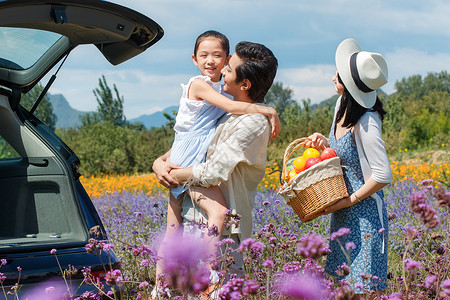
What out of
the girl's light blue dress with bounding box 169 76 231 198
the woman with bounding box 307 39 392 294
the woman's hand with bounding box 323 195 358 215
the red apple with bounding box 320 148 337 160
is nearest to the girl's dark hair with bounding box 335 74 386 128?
the woman with bounding box 307 39 392 294

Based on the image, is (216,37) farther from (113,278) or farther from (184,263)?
(184,263)

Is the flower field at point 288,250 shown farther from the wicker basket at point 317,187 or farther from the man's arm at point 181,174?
the man's arm at point 181,174

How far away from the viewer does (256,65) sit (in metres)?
2.44

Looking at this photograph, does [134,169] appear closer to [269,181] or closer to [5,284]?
[269,181]

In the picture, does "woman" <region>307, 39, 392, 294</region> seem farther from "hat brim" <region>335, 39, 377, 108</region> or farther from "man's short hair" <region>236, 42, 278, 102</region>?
"man's short hair" <region>236, 42, 278, 102</region>

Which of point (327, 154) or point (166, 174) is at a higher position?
point (327, 154)

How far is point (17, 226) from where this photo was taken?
122 inches

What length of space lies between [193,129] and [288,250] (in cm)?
82

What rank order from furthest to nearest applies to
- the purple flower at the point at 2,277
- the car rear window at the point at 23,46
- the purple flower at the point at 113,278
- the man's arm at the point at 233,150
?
the car rear window at the point at 23,46
the man's arm at the point at 233,150
the purple flower at the point at 2,277
the purple flower at the point at 113,278

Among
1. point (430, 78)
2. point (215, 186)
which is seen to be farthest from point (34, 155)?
point (430, 78)

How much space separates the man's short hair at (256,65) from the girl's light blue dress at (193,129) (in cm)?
23

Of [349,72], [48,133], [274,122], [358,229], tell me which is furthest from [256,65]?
[48,133]

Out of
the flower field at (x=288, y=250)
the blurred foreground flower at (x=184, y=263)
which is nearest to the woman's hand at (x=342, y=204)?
the flower field at (x=288, y=250)

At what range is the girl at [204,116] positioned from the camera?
7.93ft
